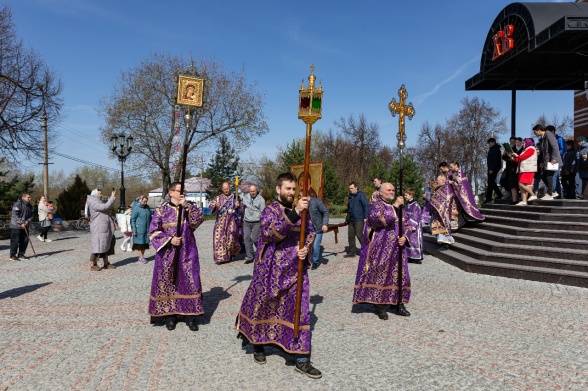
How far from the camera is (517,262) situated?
8.85 metres

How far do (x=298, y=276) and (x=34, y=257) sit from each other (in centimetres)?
1097

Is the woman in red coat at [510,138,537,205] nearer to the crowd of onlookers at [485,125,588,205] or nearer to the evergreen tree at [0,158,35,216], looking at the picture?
the crowd of onlookers at [485,125,588,205]

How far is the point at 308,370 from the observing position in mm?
4012

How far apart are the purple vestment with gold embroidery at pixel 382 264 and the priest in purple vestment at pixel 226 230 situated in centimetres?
497

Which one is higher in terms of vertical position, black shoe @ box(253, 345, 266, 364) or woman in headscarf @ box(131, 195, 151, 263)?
woman in headscarf @ box(131, 195, 151, 263)

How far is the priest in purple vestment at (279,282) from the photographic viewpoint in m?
4.16

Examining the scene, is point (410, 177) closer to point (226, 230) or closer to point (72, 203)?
point (72, 203)

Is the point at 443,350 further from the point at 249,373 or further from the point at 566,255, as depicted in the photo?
the point at 566,255

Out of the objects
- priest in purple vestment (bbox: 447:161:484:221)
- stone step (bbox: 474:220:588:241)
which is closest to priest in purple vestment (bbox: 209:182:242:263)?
priest in purple vestment (bbox: 447:161:484:221)

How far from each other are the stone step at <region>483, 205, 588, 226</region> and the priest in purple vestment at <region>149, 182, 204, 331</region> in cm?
818

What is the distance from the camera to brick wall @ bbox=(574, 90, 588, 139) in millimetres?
25203

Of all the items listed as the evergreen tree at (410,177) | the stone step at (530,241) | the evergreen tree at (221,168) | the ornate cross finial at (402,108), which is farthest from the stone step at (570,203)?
the evergreen tree at (221,168)

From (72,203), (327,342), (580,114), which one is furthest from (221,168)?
(327,342)

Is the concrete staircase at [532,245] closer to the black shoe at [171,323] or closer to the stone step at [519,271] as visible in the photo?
the stone step at [519,271]
